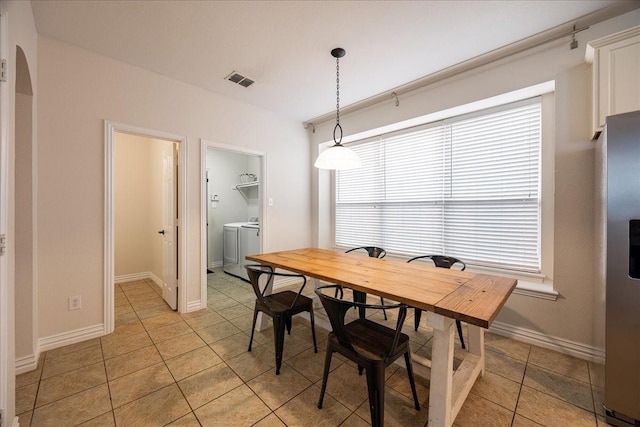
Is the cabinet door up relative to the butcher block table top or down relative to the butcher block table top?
up

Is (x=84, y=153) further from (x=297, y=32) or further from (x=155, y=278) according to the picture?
(x=155, y=278)

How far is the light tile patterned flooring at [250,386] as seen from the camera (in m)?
1.52

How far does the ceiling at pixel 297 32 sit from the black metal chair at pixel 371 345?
213cm

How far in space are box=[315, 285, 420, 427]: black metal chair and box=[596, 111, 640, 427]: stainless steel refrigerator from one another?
3.77 feet

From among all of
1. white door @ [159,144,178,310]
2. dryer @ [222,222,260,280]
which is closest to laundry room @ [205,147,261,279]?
dryer @ [222,222,260,280]

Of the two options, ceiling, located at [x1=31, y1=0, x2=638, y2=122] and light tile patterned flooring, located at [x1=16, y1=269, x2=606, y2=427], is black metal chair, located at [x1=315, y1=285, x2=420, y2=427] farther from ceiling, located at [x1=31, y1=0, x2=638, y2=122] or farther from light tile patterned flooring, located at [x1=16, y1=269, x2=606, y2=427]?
ceiling, located at [x1=31, y1=0, x2=638, y2=122]

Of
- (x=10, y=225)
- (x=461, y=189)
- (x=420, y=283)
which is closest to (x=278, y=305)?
(x=420, y=283)

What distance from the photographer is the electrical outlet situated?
2.35 metres

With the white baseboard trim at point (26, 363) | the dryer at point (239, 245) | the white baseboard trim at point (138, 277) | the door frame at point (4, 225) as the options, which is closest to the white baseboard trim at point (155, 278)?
the white baseboard trim at point (138, 277)

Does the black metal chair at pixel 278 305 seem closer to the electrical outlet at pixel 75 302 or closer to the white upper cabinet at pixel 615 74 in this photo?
the electrical outlet at pixel 75 302

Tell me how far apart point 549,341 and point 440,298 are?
1811 mm

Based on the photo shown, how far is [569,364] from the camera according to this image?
6.65 feet

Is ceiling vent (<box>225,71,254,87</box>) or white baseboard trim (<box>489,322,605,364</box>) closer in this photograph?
white baseboard trim (<box>489,322,605,364</box>)

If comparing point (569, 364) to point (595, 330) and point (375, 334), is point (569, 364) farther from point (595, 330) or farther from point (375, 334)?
point (375, 334)
